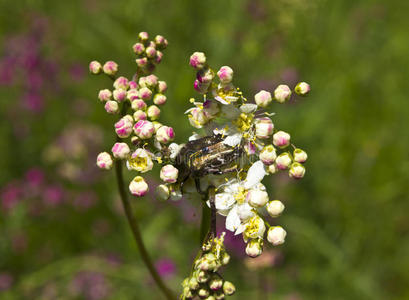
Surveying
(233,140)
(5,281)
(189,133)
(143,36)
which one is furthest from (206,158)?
(5,281)

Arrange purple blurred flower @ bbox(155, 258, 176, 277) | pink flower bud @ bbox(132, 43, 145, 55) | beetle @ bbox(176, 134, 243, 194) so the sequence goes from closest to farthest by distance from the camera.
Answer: beetle @ bbox(176, 134, 243, 194) < pink flower bud @ bbox(132, 43, 145, 55) < purple blurred flower @ bbox(155, 258, 176, 277)

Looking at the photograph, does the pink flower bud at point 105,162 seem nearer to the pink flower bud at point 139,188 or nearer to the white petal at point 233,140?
the pink flower bud at point 139,188

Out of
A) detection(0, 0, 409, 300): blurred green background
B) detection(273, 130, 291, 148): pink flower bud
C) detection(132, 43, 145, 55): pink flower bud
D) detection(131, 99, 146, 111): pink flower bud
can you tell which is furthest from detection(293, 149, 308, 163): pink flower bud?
detection(0, 0, 409, 300): blurred green background

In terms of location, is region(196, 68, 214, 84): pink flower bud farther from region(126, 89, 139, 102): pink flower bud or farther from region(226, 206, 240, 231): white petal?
region(226, 206, 240, 231): white petal

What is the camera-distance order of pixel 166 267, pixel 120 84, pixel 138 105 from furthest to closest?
pixel 166 267 < pixel 120 84 < pixel 138 105

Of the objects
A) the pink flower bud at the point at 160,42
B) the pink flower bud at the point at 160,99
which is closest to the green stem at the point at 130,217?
the pink flower bud at the point at 160,99

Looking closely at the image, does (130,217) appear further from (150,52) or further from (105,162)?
(150,52)
